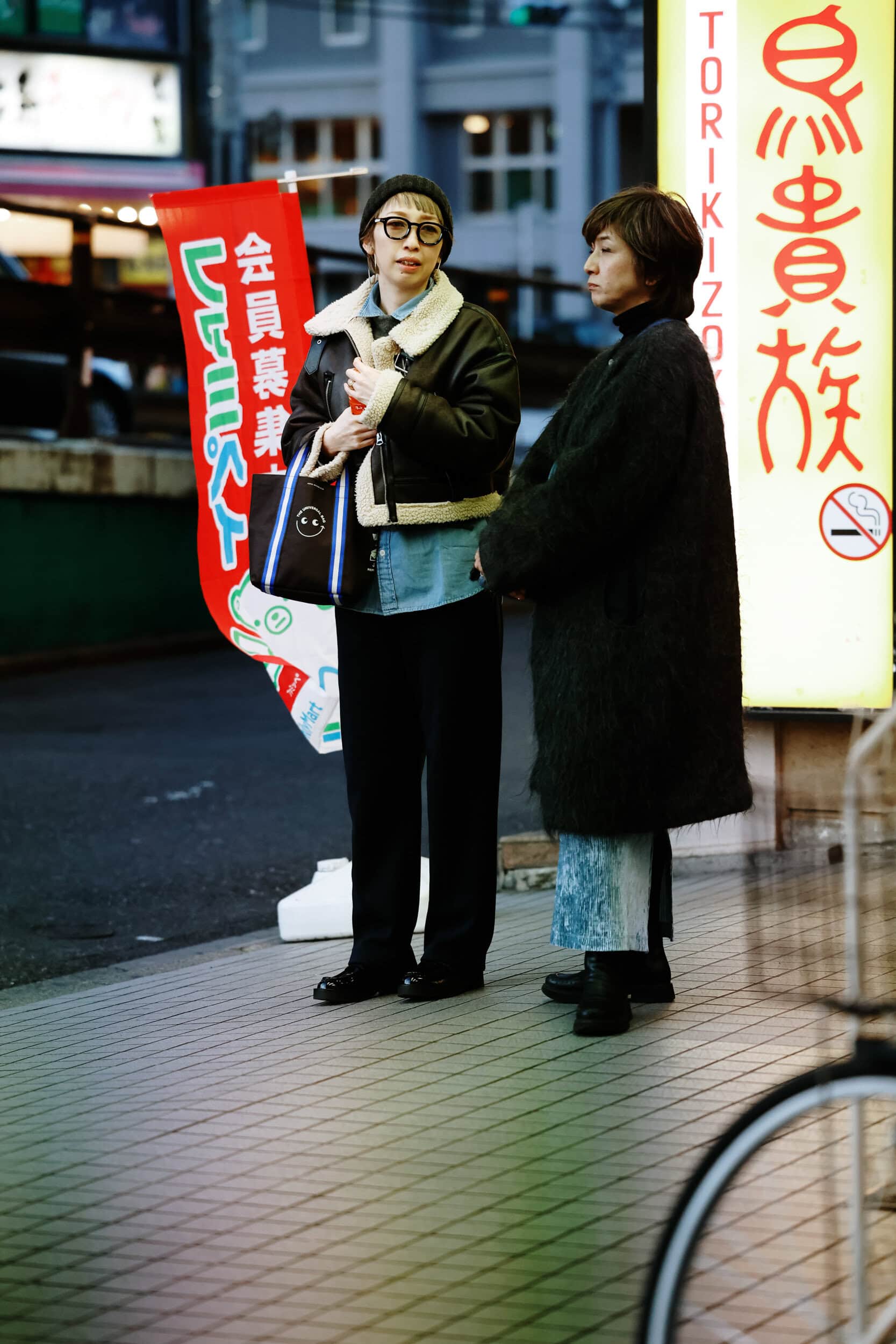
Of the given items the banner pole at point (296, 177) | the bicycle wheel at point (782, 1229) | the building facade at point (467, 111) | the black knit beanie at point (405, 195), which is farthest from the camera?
the building facade at point (467, 111)

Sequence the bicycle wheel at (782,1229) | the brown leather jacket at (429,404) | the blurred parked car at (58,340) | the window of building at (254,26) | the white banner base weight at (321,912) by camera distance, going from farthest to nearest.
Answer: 1. the window of building at (254,26)
2. the blurred parked car at (58,340)
3. the white banner base weight at (321,912)
4. the brown leather jacket at (429,404)
5. the bicycle wheel at (782,1229)

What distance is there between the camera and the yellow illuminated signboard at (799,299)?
6480 mm

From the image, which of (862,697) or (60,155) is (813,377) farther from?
(60,155)

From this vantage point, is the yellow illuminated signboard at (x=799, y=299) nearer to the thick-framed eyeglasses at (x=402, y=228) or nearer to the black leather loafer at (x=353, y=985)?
the thick-framed eyeglasses at (x=402, y=228)

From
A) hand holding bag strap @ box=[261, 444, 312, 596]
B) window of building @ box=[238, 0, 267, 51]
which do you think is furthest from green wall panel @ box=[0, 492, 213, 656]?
window of building @ box=[238, 0, 267, 51]

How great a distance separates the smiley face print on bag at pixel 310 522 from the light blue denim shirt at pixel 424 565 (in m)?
0.16

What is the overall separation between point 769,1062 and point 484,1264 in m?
1.33

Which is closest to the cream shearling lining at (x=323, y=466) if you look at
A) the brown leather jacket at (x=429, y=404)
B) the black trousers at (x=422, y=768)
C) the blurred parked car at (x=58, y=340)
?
the brown leather jacket at (x=429, y=404)

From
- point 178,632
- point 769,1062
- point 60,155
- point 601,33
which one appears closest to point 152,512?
point 178,632

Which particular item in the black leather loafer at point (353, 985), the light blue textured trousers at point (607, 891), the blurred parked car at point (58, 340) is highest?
the blurred parked car at point (58, 340)

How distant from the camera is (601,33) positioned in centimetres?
5119

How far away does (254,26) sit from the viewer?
58.1 meters

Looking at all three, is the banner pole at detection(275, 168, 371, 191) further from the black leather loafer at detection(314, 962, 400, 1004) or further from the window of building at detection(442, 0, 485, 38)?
the window of building at detection(442, 0, 485, 38)

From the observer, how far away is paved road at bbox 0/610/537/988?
269 inches
